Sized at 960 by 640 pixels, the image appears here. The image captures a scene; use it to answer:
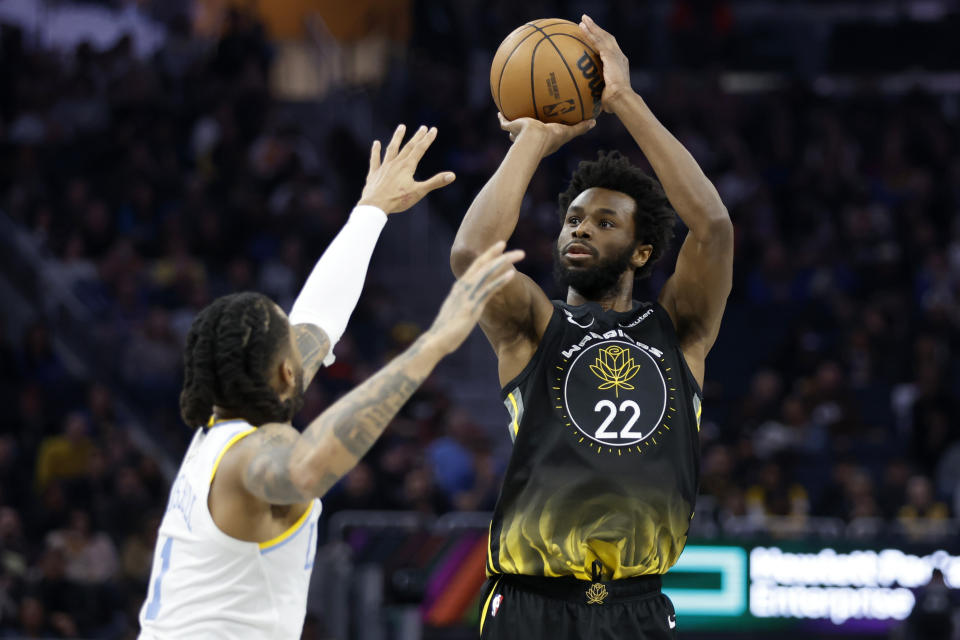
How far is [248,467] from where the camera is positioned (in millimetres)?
3471

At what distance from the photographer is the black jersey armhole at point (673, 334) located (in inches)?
184

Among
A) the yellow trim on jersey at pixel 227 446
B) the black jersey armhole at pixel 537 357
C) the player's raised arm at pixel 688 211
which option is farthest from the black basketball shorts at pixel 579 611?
the yellow trim on jersey at pixel 227 446

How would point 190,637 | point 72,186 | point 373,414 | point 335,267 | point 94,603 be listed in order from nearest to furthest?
point 373,414 < point 190,637 < point 335,267 < point 94,603 < point 72,186

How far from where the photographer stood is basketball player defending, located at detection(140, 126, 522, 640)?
133 inches

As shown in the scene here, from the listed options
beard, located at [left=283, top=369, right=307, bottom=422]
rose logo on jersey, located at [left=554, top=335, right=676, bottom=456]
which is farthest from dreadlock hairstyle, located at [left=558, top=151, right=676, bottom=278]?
beard, located at [left=283, top=369, right=307, bottom=422]

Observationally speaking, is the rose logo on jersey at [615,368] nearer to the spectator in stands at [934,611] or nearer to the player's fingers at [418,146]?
the player's fingers at [418,146]

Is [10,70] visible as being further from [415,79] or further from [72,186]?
[415,79]

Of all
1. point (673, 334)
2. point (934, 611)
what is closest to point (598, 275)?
point (673, 334)

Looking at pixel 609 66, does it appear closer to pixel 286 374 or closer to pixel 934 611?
pixel 286 374

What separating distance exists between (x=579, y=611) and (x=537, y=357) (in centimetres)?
85

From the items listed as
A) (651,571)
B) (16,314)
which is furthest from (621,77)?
(16,314)

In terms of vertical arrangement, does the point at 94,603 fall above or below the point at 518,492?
above

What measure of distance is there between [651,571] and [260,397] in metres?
1.56

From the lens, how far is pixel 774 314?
1422 cm
